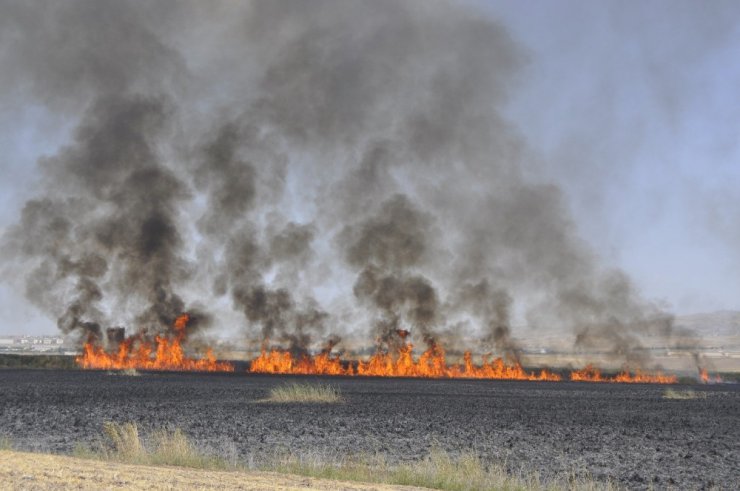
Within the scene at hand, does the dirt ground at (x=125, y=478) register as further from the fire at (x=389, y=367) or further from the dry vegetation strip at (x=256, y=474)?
the fire at (x=389, y=367)

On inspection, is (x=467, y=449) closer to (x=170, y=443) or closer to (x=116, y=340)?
(x=170, y=443)

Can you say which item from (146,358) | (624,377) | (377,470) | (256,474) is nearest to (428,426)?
(377,470)

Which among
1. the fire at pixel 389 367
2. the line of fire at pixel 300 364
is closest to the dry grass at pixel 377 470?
the line of fire at pixel 300 364

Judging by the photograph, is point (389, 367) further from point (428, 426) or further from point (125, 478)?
point (125, 478)

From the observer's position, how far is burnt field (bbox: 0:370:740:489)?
23.4 meters

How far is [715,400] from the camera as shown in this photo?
2135 inches

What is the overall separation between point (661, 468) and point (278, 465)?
10280 mm

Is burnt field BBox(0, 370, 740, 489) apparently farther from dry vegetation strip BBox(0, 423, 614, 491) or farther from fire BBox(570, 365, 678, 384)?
fire BBox(570, 365, 678, 384)

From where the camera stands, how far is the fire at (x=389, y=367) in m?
90.0

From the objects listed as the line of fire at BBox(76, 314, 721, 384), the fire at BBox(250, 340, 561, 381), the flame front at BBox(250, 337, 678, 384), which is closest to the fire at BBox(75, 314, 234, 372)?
the line of fire at BBox(76, 314, 721, 384)

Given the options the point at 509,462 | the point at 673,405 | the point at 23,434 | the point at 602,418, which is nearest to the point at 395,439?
the point at 509,462

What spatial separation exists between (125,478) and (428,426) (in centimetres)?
1862

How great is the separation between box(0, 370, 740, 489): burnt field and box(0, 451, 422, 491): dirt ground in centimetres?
505

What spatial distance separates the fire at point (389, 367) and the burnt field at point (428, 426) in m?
39.0
